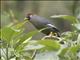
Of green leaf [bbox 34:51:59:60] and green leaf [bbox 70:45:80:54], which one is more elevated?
green leaf [bbox 70:45:80:54]

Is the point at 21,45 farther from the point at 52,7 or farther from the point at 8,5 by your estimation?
the point at 8,5

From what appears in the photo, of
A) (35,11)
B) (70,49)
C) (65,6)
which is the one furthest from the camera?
(35,11)

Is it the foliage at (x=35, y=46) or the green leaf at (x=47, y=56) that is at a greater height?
the foliage at (x=35, y=46)

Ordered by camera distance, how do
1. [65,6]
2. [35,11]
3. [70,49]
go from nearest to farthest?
[70,49], [65,6], [35,11]

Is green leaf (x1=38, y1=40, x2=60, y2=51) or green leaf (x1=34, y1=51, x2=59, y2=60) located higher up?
green leaf (x1=38, y1=40, x2=60, y2=51)

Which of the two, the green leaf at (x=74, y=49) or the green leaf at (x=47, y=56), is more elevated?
the green leaf at (x=74, y=49)

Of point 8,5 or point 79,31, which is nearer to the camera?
point 79,31

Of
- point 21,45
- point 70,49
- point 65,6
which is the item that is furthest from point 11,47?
point 65,6

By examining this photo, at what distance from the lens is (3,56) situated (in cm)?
67

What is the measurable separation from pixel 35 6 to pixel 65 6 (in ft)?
1.33

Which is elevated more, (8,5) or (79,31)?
(79,31)

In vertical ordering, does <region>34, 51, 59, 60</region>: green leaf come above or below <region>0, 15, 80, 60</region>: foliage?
below

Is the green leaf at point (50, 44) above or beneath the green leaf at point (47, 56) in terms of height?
above

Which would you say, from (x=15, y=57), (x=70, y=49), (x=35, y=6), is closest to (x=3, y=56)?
(x=15, y=57)
